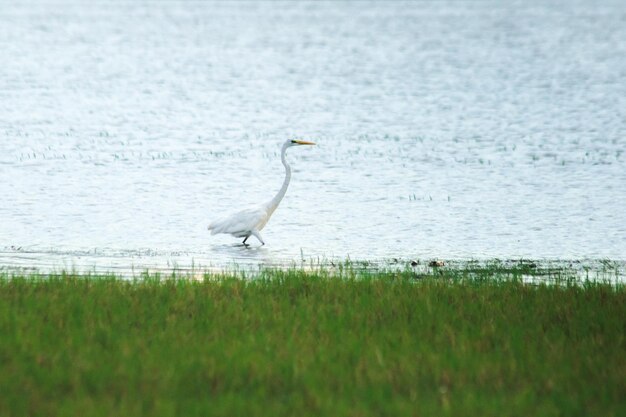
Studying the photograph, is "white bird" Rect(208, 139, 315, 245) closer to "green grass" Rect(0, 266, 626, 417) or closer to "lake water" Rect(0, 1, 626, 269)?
"lake water" Rect(0, 1, 626, 269)

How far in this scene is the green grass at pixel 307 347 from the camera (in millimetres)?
8000

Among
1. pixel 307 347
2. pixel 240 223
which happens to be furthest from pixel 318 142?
pixel 307 347

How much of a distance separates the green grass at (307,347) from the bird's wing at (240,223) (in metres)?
4.63

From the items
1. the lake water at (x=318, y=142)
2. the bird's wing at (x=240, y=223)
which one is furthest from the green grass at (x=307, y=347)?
the bird's wing at (x=240, y=223)

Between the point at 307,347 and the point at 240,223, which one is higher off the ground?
the point at 240,223

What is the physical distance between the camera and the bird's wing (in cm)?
1733

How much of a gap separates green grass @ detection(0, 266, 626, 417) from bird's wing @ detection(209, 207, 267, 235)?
4.63m

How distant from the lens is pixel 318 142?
112 feet

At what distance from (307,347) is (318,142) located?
24.8m

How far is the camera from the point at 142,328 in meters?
10.1

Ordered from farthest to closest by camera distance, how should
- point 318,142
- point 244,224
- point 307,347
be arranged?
point 318,142 → point 244,224 → point 307,347

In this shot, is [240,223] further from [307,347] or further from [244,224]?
[307,347]

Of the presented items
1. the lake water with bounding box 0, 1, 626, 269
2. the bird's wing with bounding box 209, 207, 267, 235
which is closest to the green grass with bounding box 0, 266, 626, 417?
the lake water with bounding box 0, 1, 626, 269

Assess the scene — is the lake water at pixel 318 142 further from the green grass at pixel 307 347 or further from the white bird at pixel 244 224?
the green grass at pixel 307 347
